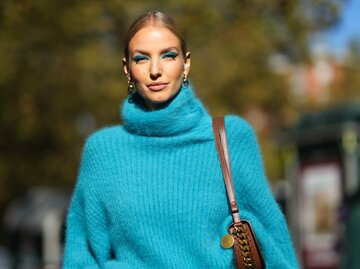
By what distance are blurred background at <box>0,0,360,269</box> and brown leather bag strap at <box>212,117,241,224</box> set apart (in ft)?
32.0

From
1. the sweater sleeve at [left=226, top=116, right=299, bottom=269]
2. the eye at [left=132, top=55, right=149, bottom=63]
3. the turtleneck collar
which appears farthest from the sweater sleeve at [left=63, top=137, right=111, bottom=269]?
the sweater sleeve at [left=226, top=116, right=299, bottom=269]

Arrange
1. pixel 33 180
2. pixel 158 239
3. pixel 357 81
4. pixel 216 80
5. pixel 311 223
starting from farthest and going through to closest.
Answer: pixel 357 81 → pixel 33 180 → pixel 216 80 → pixel 311 223 → pixel 158 239

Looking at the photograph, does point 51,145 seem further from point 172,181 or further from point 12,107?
point 172,181

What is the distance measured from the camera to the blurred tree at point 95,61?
637 inches

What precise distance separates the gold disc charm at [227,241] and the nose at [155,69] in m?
0.55

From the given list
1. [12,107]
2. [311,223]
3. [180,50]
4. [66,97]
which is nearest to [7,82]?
[12,107]

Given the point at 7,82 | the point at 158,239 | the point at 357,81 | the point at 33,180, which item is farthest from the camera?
the point at 357,81

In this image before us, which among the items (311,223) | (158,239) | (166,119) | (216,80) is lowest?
(158,239)

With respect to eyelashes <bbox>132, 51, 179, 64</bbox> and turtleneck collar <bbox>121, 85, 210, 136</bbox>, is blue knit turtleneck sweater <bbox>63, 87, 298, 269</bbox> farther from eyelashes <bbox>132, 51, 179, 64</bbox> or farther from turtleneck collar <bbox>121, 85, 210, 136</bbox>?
eyelashes <bbox>132, 51, 179, 64</bbox>

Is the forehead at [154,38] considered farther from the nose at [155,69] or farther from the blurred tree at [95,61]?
the blurred tree at [95,61]

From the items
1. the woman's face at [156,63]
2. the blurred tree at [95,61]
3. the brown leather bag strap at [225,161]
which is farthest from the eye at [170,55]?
the blurred tree at [95,61]

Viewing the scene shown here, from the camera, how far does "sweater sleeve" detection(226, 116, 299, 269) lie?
3.72 meters

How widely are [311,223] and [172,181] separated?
50.6 ft

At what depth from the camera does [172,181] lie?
12.3 feet
